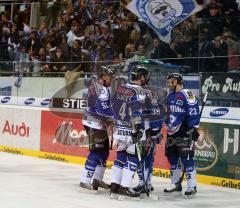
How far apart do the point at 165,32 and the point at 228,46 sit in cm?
193

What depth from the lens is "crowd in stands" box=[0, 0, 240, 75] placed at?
1087 centimetres

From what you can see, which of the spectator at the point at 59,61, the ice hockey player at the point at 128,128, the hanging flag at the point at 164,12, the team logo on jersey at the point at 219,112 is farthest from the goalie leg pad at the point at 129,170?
the spectator at the point at 59,61

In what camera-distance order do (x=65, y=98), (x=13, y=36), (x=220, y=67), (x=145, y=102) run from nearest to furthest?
(x=145, y=102) → (x=220, y=67) → (x=65, y=98) → (x=13, y=36)

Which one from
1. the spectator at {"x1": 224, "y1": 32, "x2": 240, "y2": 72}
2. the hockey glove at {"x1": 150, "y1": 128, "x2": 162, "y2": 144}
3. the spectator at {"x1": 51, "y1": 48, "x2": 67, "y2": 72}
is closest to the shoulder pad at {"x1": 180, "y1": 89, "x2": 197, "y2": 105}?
the hockey glove at {"x1": 150, "y1": 128, "x2": 162, "y2": 144}

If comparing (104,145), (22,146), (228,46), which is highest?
(228,46)

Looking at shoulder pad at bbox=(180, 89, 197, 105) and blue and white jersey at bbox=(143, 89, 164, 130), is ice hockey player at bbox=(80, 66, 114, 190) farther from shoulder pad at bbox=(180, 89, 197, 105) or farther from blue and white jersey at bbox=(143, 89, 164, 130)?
shoulder pad at bbox=(180, 89, 197, 105)

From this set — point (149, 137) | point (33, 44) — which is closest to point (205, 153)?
point (149, 137)

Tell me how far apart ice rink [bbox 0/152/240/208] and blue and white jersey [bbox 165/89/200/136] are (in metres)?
0.95

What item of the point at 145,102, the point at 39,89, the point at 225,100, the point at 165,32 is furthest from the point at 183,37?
the point at 145,102

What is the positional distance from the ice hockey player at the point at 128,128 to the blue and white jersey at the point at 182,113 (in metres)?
0.65

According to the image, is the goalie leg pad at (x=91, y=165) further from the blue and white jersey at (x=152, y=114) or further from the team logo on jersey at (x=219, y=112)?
the team logo on jersey at (x=219, y=112)

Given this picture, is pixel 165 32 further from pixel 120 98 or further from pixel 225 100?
pixel 120 98

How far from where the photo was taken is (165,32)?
12258 mm

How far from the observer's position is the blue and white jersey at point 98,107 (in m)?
8.16
